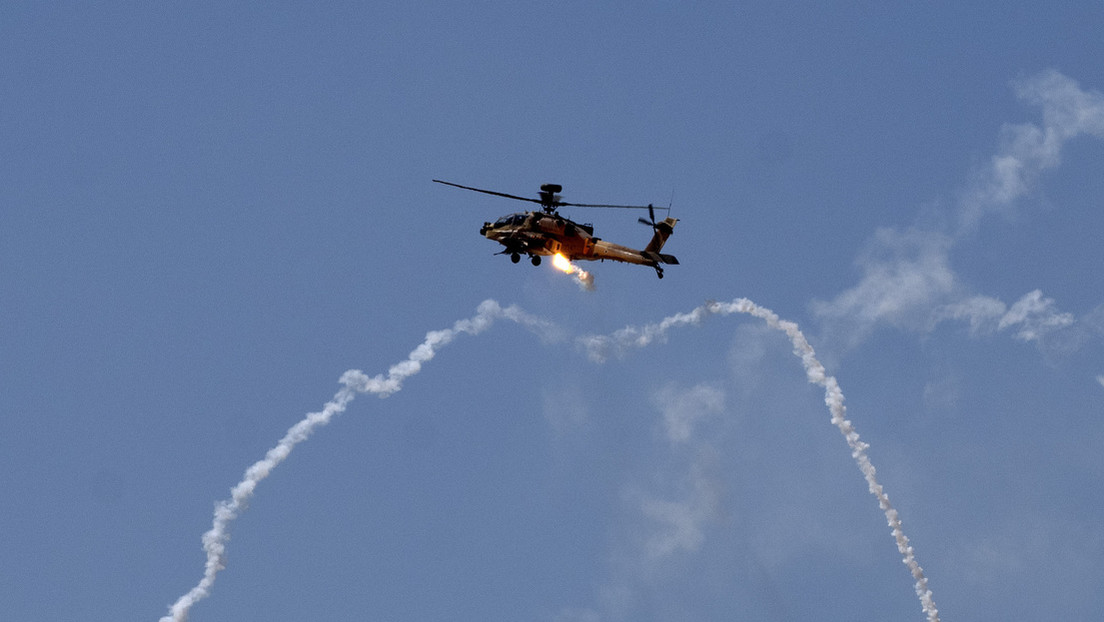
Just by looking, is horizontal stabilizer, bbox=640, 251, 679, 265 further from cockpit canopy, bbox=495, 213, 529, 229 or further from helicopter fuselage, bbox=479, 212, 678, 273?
cockpit canopy, bbox=495, 213, 529, 229

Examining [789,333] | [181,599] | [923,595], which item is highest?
[789,333]

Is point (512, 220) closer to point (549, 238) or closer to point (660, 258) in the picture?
point (549, 238)

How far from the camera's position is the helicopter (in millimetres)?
118500

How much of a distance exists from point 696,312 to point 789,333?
6.18m

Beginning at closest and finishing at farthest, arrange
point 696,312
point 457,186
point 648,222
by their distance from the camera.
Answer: point 457,186 → point 648,222 → point 696,312

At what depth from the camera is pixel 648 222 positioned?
125 m

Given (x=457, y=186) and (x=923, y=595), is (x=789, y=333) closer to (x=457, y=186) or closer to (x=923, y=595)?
(x=923, y=595)

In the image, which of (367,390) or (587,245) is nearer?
(587,245)

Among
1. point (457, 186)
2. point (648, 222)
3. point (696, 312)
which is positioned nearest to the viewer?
point (457, 186)

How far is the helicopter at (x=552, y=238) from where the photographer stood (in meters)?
118

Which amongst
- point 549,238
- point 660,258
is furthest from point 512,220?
point 660,258

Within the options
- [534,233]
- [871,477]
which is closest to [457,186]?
[534,233]

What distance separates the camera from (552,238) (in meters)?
119

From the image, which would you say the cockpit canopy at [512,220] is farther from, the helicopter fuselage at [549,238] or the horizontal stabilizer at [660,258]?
the horizontal stabilizer at [660,258]
